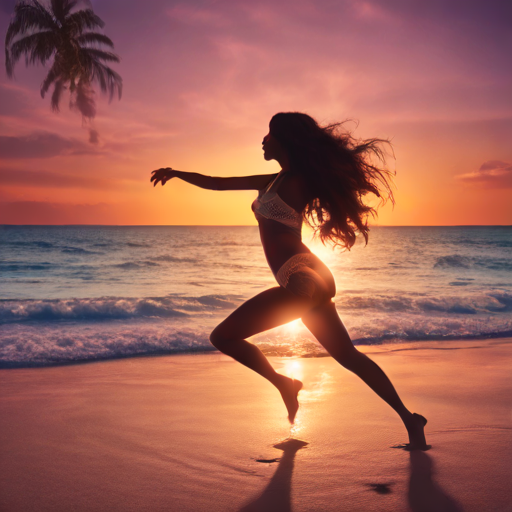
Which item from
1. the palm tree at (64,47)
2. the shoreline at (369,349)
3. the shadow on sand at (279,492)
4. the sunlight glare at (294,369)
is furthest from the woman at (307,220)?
the palm tree at (64,47)

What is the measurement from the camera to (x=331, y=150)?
9.50 feet

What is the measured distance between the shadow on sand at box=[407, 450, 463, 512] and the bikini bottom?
1026mm

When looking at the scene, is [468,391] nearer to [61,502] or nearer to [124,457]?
[124,457]

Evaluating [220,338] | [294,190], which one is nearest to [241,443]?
[220,338]

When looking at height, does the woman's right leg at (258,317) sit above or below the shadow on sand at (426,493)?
above

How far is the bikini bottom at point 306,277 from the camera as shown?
8.89 feet

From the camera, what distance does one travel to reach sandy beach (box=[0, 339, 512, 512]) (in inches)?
94.3

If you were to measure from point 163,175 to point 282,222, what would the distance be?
0.80 meters

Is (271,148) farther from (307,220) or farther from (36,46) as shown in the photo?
(36,46)

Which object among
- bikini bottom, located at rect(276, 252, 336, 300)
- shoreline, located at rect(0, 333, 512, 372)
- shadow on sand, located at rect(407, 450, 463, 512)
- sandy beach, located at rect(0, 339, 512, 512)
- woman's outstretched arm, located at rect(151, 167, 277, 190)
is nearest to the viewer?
shadow on sand, located at rect(407, 450, 463, 512)

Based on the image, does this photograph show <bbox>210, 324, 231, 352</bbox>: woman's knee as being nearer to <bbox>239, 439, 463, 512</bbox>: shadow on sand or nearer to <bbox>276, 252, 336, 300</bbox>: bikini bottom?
<bbox>276, 252, 336, 300</bbox>: bikini bottom

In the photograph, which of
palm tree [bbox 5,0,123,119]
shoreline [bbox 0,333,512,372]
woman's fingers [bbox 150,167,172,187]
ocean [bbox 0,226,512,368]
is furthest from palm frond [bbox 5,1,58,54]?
woman's fingers [bbox 150,167,172,187]

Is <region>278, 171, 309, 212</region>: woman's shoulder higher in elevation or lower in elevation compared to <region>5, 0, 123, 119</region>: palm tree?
lower

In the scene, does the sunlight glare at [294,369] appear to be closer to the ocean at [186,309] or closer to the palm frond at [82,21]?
the ocean at [186,309]
